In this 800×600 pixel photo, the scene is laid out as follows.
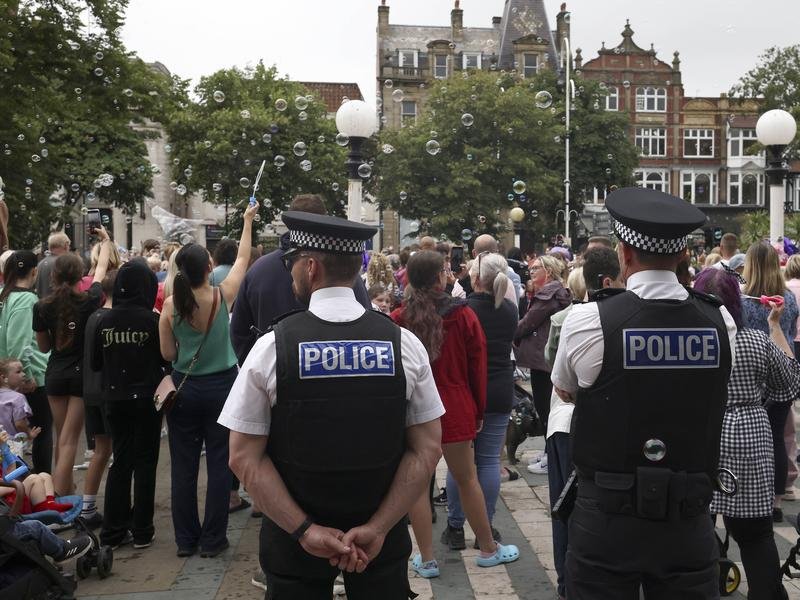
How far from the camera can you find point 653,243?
3.33 m

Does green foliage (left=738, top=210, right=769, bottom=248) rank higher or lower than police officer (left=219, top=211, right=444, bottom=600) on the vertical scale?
higher

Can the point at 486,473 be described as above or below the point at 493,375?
below

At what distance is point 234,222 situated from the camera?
47.3m

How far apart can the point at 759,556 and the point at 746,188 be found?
61992 mm

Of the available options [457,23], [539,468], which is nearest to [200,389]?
[539,468]

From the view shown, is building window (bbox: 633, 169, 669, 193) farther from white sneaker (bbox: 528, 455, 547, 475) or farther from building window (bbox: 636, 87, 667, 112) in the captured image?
white sneaker (bbox: 528, 455, 547, 475)

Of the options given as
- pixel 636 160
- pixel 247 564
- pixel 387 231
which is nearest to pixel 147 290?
pixel 247 564

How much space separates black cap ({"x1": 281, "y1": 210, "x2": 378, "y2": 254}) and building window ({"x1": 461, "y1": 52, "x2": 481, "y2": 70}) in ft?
205

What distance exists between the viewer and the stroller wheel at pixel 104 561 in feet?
18.5

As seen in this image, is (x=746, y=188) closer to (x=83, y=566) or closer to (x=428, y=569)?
(x=428, y=569)

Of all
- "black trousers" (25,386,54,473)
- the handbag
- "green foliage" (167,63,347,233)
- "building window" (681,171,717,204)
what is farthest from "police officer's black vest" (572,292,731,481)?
"building window" (681,171,717,204)

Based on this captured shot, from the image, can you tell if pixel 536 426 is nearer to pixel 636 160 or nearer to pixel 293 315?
pixel 293 315

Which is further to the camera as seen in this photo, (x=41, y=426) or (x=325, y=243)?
(x=41, y=426)

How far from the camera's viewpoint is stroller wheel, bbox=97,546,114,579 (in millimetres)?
5629
